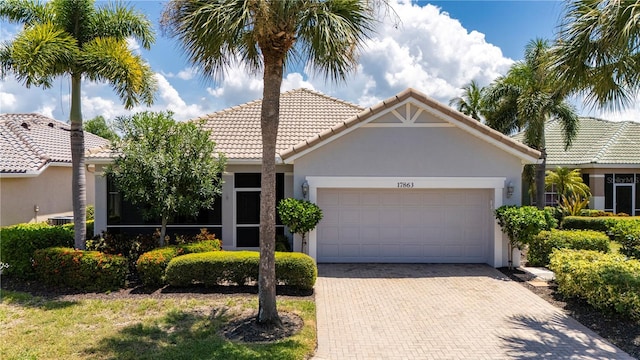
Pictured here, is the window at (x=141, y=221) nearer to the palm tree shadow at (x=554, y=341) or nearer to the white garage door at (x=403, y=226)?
the white garage door at (x=403, y=226)

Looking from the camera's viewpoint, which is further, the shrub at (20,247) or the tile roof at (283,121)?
the tile roof at (283,121)

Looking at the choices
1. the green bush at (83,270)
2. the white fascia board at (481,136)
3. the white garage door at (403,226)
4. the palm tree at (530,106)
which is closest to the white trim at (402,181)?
the white garage door at (403,226)

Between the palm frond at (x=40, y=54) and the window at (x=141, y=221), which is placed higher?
the palm frond at (x=40, y=54)

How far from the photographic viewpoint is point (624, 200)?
2031 centimetres

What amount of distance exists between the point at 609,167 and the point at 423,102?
49.1ft

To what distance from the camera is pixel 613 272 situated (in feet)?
25.7

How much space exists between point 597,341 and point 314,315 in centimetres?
515

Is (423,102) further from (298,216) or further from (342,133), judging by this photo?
(298,216)

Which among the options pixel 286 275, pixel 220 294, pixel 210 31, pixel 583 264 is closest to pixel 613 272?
pixel 583 264

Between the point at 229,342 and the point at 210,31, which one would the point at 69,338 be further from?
the point at 210,31

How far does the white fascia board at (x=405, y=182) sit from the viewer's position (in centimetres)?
1170

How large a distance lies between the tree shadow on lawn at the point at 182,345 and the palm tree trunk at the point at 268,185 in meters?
0.82

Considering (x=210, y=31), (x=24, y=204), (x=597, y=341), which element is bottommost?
(x=597, y=341)

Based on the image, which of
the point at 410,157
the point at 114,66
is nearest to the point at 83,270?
the point at 114,66
